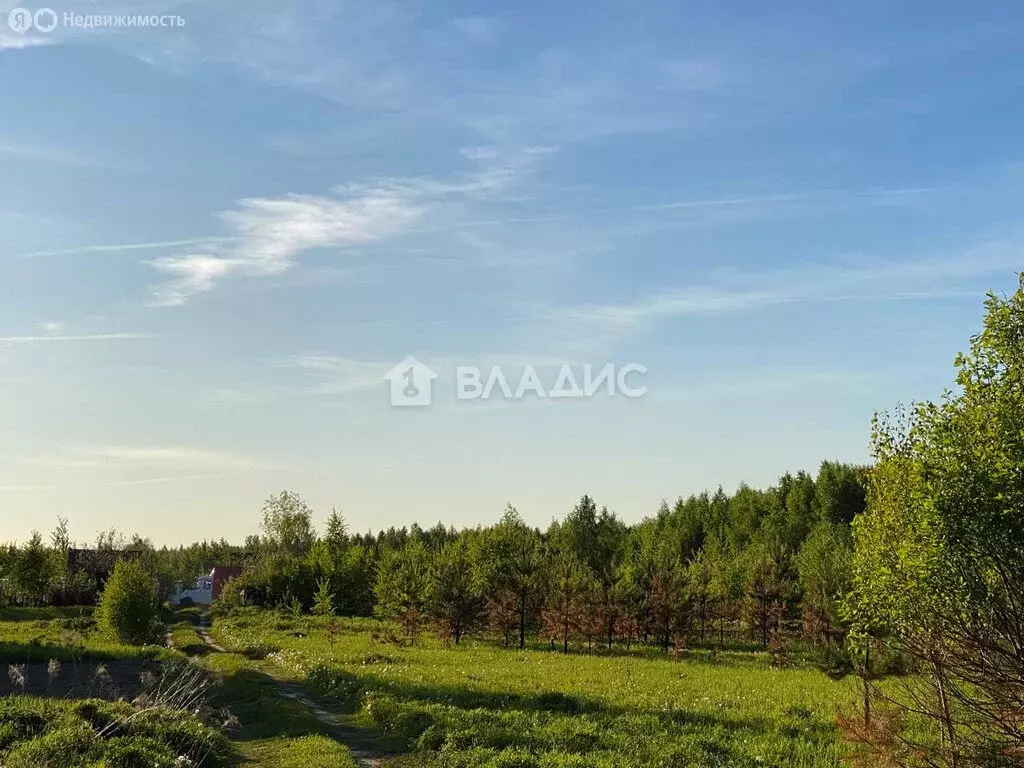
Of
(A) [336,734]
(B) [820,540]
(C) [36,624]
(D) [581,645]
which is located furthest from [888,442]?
(B) [820,540]

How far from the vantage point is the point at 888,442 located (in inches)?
699

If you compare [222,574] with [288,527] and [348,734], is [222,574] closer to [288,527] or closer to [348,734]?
[288,527]

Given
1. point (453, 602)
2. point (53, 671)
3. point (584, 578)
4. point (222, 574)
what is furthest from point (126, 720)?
point (222, 574)

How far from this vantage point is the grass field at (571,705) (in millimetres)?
18359

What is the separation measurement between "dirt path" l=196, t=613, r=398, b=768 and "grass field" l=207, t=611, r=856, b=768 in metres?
0.59

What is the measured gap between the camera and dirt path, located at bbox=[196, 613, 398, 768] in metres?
19.4

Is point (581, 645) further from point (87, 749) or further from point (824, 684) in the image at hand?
point (87, 749)

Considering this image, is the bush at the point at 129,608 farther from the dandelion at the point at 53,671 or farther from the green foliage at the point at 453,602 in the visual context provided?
the green foliage at the point at 453,602

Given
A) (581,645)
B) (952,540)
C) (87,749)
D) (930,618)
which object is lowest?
(581,645)

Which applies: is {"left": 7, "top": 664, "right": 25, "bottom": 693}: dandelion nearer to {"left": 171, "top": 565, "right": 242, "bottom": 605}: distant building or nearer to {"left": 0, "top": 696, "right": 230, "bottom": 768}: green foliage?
{"left": 0, "top": 696, "right": 230, "bottom": 768}: green foliage

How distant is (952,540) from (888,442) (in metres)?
4.53

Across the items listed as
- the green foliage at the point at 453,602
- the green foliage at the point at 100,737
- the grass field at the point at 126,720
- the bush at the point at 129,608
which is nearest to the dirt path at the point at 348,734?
the grass field at the point at 126,720

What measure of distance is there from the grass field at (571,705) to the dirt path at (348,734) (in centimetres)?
59

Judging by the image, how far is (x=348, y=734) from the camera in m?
22.3
